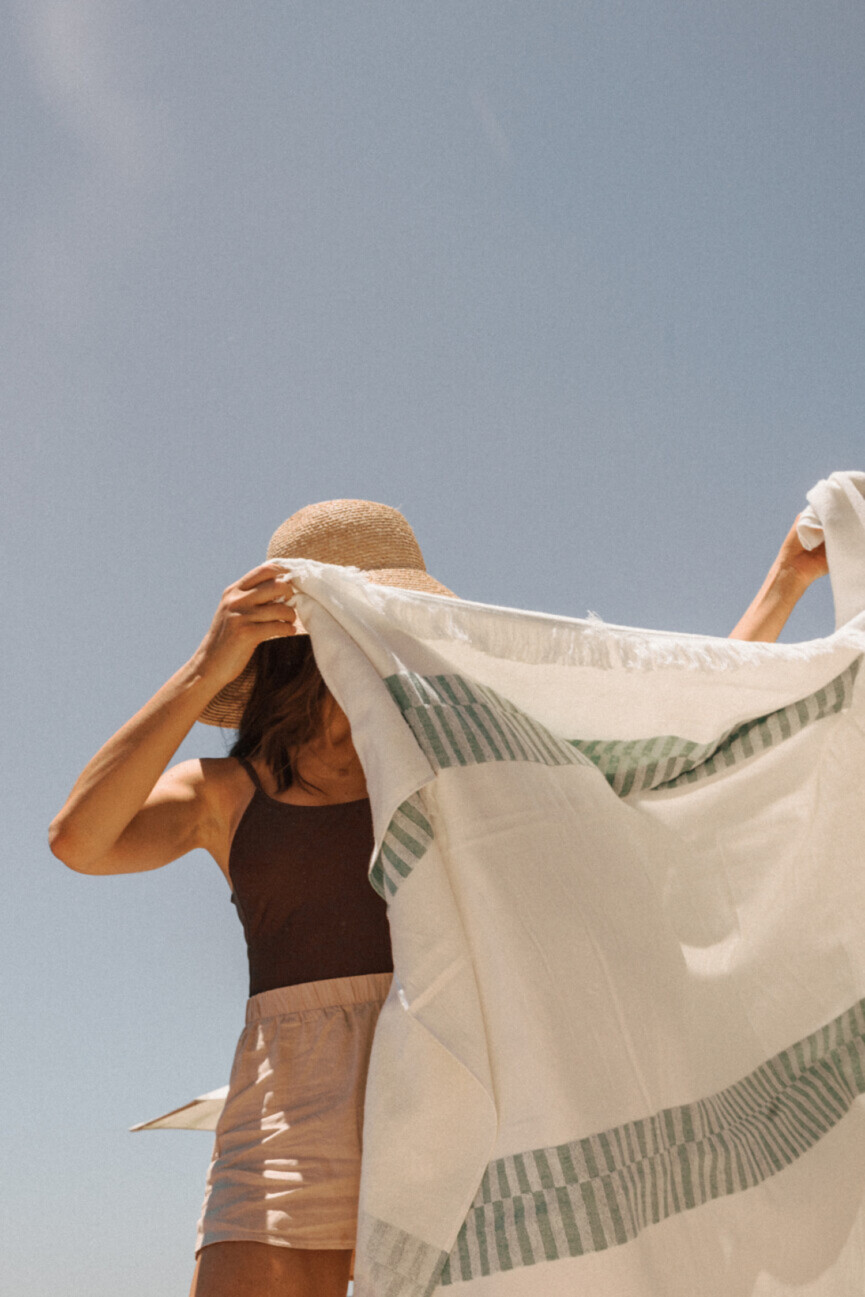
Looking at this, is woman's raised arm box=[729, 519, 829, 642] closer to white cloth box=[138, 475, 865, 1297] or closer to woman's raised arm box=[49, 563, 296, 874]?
white cloth box=[138, 475, 865, 1297]

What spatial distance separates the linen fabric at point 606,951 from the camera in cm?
93

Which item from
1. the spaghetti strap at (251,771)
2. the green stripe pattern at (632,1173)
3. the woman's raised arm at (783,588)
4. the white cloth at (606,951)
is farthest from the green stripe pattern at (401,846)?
the woman's raised arm at (783,588)

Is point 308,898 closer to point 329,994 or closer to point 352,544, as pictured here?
point 329,994

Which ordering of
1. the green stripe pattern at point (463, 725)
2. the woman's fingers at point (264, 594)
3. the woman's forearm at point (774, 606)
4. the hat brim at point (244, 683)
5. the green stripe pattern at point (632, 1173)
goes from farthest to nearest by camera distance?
the woman's forearm at point (774, 606)
the hat brim at point (244, 683)
the woman's fingers at point (264, 594)
the green stripe pattern at point (463, 725)
the green stripe pattern at point (632, 1173)

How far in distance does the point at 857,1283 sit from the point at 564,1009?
0.54 metres

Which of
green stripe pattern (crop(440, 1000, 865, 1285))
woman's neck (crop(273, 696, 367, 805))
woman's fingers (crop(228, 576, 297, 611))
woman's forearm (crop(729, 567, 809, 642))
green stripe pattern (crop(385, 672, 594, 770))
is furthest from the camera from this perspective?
woman's forearm (crop(729, 567, 809, 642))

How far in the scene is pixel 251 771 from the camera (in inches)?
56.4

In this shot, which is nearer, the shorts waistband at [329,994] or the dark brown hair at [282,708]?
the shorts waistband at [329,994]

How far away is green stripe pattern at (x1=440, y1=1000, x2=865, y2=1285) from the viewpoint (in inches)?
36.0

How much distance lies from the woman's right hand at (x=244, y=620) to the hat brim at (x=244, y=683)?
274 mm

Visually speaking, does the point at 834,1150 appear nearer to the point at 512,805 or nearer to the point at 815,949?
the point at 815,949

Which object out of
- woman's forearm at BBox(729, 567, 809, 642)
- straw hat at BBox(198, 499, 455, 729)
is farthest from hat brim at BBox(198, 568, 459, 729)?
woman's forearm at BBox(729, 567, 809, 642)

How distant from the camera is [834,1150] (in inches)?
48.3

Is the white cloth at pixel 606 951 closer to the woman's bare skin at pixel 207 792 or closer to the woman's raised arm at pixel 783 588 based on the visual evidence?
the woman's bare skin at pixel 207 792
